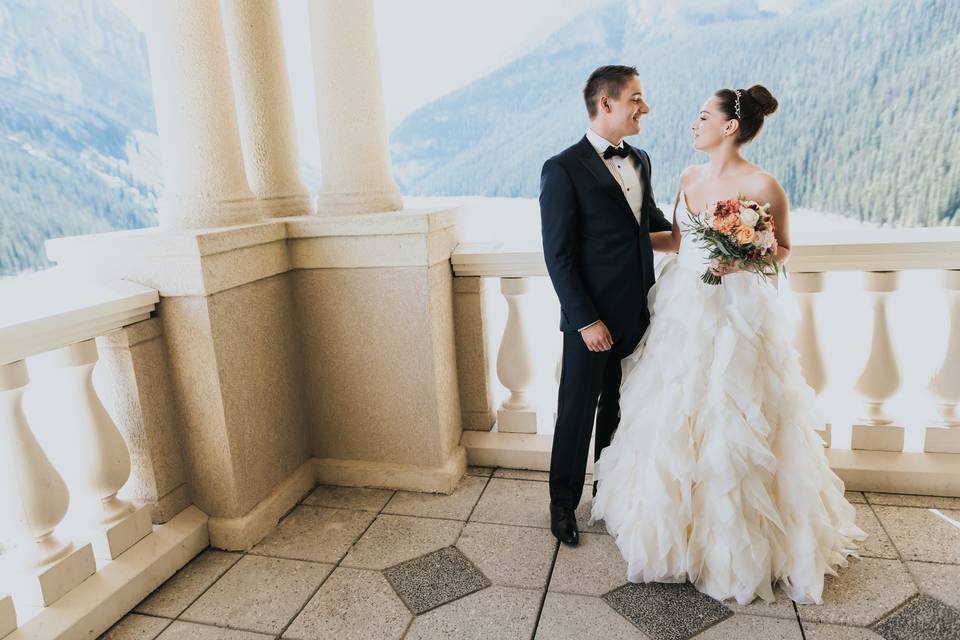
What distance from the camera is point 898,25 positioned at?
632 centimetres

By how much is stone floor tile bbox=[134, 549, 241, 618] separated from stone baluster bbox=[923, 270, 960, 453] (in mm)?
3021

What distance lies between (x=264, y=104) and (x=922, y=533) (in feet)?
11.6

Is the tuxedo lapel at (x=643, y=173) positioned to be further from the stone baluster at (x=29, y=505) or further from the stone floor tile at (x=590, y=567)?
the stone baluster at (x=29, y=505)

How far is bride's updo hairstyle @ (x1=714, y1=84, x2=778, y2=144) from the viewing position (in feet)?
7.00

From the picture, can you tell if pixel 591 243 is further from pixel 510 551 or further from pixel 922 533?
pixel 922 533

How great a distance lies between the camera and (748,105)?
214cm

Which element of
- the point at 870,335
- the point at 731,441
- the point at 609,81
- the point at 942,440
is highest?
the point at 609,81

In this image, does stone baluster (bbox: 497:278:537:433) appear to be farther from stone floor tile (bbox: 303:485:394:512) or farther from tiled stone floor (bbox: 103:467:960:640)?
stone floor tile (bbox: 303:485:394:512)

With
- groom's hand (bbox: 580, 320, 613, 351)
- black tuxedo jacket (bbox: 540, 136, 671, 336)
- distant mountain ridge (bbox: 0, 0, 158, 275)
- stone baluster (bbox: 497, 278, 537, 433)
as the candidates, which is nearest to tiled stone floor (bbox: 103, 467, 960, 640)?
stone baluster (bbox: 497, 278, 537, 433)

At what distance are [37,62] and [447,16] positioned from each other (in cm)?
426

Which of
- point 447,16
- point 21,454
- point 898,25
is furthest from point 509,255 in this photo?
point 898,25

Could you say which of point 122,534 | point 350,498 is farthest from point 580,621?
point 122,534

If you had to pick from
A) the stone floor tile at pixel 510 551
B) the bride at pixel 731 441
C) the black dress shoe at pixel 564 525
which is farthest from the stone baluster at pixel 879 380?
the stone floor tile at pixel 510 551

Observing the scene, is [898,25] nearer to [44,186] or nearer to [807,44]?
[807,44]
